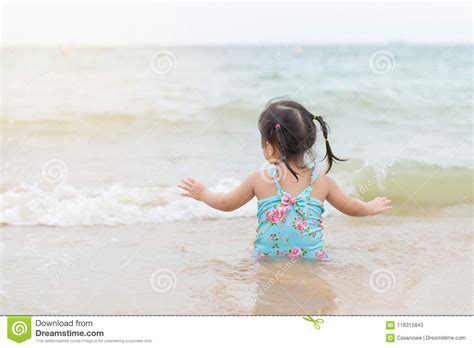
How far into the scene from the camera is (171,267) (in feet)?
13.7

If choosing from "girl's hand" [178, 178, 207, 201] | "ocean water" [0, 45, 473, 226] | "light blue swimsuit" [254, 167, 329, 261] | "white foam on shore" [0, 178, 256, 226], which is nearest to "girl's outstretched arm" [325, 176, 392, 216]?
"light blue swimsuit" [254, 167, 329, 261]

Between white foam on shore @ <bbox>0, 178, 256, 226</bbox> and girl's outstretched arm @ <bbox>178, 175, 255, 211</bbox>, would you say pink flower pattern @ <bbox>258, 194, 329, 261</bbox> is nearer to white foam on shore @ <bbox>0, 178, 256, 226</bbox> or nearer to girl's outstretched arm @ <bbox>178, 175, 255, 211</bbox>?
girl's outstretched arm @ <bbox>178, 175, 255, 211</bbox>

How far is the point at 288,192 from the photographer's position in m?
3.86

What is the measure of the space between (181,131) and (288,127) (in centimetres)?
488

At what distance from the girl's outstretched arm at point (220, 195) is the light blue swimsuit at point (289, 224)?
0.12m

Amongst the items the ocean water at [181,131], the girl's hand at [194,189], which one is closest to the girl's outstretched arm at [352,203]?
the ocean water at [181,131]

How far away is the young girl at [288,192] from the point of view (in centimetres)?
378

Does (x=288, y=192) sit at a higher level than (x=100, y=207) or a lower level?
lower

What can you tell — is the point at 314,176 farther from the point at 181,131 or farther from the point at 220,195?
the point at 181,131

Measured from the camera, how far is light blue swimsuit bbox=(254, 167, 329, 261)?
3828 millimetres

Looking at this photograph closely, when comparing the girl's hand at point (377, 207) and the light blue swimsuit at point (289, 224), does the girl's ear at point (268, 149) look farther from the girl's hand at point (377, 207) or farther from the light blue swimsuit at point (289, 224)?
the girl's hand at point (377, 207)

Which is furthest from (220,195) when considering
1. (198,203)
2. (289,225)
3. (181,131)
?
(181,131)
